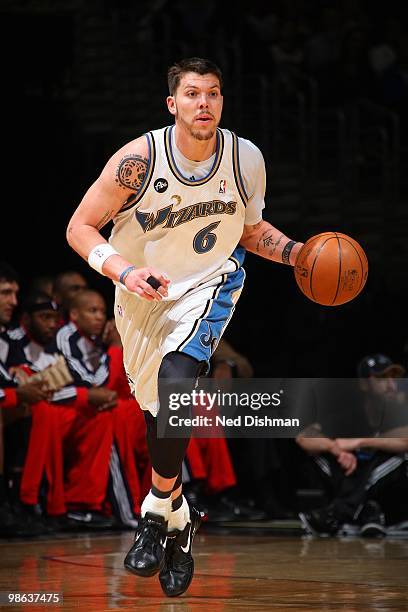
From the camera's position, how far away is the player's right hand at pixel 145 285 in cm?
445

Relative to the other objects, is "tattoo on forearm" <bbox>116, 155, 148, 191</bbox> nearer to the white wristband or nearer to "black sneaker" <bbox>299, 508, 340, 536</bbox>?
the white wristband

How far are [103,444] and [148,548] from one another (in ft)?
10.7

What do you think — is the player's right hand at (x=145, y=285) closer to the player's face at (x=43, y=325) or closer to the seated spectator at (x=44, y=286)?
the player's face at (x=43, y=325)

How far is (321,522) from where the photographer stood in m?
7.72

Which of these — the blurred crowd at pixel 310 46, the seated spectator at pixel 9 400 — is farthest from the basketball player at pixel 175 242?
the blurred crowd at pixel 310 46

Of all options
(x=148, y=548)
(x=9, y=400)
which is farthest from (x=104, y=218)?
(x=9, y=400)

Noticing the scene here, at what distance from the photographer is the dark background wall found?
1004 cm

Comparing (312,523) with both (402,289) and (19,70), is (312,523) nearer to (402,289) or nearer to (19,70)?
(402,289)

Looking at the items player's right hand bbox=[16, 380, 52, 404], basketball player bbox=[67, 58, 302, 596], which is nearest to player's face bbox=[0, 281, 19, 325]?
player's right hand bbox=[16, 380, 52, 404]

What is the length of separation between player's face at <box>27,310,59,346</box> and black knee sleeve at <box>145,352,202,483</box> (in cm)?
342

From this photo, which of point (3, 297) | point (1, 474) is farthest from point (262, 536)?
point (3, 297)

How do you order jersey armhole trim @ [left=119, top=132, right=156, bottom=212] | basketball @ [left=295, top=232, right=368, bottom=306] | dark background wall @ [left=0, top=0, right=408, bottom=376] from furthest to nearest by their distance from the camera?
1. dark background wall @ [left=0, top=0, right=408, bottom=376]
2. basketball @ [left=295, top=232, right=368, bottom=306]
3. jersey armhole trim @ [left=119, top=132, right=156, bottom=212]

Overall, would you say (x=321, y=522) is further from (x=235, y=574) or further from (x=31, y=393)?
(x=235, y=574)

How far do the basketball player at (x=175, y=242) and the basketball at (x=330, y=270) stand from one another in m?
0.30
